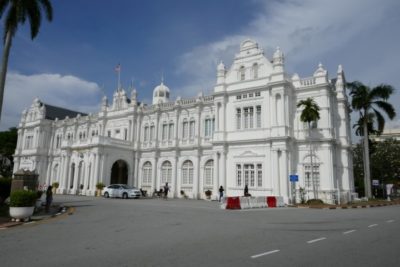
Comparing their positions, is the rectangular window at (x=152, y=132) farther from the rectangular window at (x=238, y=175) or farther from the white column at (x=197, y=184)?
the rectangular window at (x=238, y=175)

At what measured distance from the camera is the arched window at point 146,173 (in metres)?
40.2

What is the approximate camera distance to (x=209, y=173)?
3512cm

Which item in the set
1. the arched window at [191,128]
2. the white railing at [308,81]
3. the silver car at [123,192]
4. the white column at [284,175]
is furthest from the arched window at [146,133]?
the white railing at [308,81]

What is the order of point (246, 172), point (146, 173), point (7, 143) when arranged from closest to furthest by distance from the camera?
point (246, 172), point (146, 173), point (7, 143)

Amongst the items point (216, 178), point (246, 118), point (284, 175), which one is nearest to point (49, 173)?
point (216, 178)

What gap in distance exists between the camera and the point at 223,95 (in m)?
32.8

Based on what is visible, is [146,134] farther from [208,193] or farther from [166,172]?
[208,193]

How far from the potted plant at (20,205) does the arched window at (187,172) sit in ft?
77.6

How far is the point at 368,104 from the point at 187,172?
69.5 ft

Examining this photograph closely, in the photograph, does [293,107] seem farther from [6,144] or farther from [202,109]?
[6,144]

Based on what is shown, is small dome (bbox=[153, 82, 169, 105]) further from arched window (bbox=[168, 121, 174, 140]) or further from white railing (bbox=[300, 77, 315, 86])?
white railing (bbox=[300, 77, 315, 86])

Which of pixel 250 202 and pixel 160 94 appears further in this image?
pixel 160 94

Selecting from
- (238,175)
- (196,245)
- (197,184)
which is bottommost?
(196,245)

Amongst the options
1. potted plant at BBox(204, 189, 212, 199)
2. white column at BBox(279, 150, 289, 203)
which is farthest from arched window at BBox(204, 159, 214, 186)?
white column at BBox(279, 150, 289, 203)
